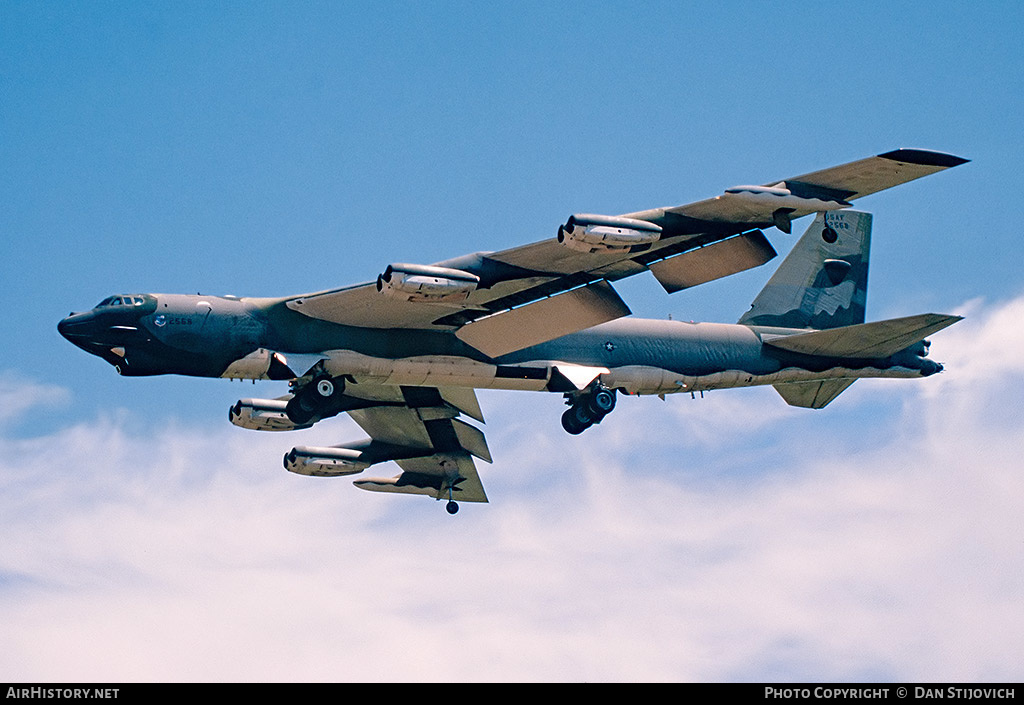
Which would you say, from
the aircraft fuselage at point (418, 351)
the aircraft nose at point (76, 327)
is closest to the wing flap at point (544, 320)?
the aircraft fuselage at point (418, 351)

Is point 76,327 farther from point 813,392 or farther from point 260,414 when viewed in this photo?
point 813,392

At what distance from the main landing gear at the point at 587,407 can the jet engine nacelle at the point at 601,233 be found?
8133 millimetres

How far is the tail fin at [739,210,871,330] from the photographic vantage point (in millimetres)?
47719

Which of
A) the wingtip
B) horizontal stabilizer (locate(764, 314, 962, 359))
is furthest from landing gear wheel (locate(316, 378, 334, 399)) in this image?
the wingtip

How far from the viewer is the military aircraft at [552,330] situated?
36.1 meters

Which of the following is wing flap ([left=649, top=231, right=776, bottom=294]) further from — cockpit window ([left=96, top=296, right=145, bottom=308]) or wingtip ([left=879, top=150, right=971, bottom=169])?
cockpit window ([left=96, top=296, right=145, bottom=308])

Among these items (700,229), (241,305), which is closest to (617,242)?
(700,229)

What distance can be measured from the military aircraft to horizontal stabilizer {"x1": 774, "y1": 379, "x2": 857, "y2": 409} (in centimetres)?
5

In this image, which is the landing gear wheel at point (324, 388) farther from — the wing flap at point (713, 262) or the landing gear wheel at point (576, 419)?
the wing flap at point (713, 262)

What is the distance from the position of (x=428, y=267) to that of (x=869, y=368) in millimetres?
16743

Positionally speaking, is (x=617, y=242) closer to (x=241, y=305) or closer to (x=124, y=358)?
(x=241, y=305)
